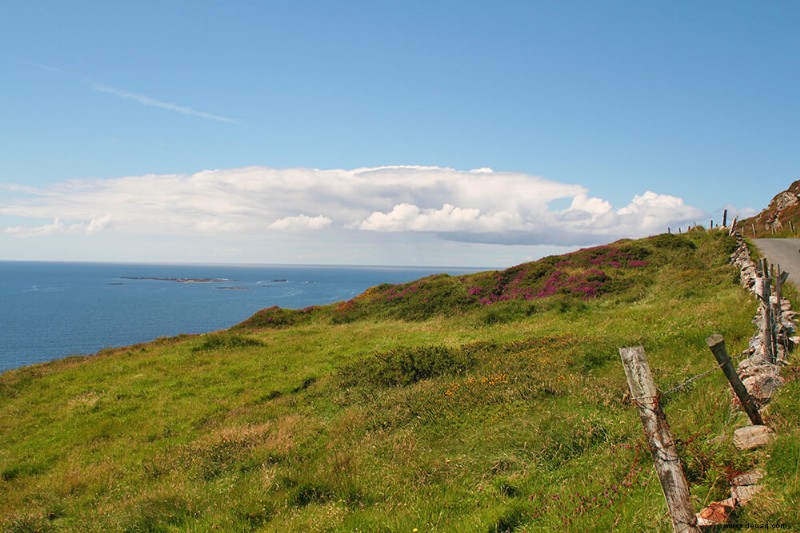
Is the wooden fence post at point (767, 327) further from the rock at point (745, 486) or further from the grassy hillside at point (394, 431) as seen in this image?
the rock at point (745, 486)

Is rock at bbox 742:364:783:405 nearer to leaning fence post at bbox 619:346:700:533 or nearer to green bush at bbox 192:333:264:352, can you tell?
leaning fence post at bbox 619:346:700:533

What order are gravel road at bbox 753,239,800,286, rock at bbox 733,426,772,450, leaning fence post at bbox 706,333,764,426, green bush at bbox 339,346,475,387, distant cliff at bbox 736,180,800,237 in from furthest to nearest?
distant cliff at bbox 736,180,800,237
gravel road at bbox 753,239,800,286
green bush at bbox 339,346,475,387
rock at bbox 733,426,772,450
leaning fence post at bbox 706,333,764,426

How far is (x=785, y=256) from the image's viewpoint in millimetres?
29031

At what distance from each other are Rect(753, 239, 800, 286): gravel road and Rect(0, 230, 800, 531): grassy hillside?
259cm

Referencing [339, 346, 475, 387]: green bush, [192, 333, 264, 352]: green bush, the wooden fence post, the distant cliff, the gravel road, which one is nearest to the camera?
the wooden fence post

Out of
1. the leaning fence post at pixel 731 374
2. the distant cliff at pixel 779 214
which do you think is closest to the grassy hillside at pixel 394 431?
the leaning fence post at pixel 731 374

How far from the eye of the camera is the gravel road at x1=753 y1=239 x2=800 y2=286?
76.1ft

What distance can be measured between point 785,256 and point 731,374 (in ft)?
99.5

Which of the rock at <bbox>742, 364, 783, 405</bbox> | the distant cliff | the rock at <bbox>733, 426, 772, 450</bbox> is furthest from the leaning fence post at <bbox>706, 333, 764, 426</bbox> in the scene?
the distant cliff

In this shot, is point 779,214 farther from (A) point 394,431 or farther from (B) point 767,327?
(A) point 394,431

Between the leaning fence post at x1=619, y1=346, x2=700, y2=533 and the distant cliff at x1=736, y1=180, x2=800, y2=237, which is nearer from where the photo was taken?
the leaning fence post at x1=619, y1=346, x2=700, y2=533

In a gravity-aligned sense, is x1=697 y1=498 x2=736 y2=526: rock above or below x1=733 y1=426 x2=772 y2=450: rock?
below

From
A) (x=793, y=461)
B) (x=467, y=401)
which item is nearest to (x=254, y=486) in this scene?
(x=467, y=401)

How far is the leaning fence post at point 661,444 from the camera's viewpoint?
4.91 m
